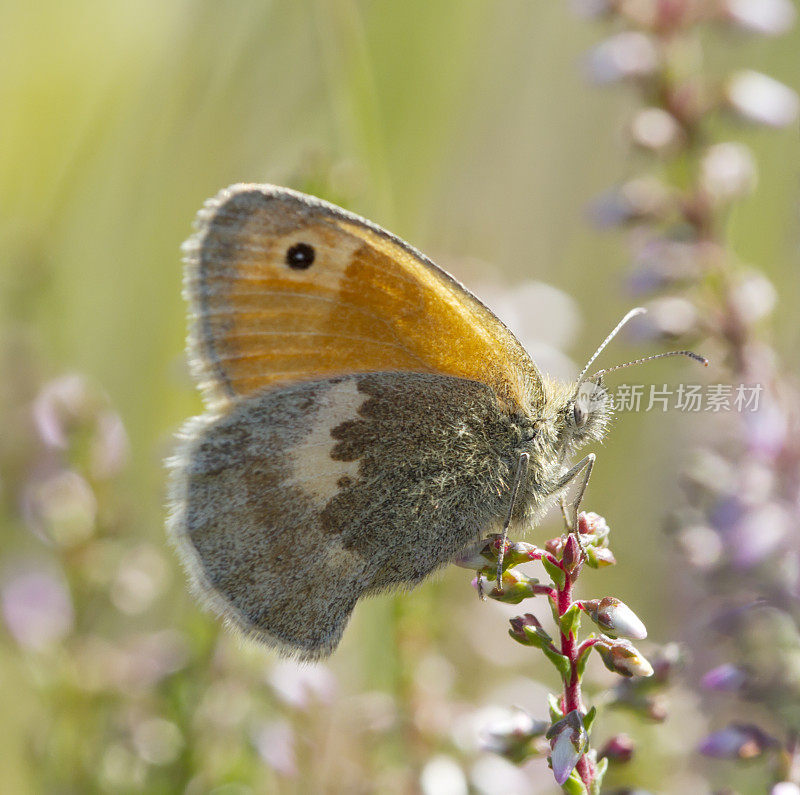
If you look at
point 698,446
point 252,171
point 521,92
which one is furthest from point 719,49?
point 698,446

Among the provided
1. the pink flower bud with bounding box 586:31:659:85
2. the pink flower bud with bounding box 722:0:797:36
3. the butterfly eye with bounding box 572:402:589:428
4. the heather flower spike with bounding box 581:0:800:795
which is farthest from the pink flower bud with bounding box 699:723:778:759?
the pink flower bud with bounding box 722:0:797:36

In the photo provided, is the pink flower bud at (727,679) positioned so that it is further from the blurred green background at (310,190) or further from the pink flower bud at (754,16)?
the pink flower bud at (754,16)

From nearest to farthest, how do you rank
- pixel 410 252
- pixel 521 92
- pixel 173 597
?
1. pixel 410 252
2. pixel 173 597
3. pixel 521 92

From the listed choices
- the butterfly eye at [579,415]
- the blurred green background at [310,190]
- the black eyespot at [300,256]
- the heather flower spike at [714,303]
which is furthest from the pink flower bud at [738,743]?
the black eyespot at [300,256]

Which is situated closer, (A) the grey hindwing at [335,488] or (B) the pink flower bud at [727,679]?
(B) the pink flower bud at [727,679]

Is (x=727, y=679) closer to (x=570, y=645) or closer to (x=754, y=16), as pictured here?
(x=570, y=645)

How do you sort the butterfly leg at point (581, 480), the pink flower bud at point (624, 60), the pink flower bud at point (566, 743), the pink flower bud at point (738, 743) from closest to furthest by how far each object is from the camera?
the pink flower bud at point (566, 743) → the pink flower bud at point (738, 743) → the butterfly leg at point (581, 480) → the pink flower bud at point (624, 60)

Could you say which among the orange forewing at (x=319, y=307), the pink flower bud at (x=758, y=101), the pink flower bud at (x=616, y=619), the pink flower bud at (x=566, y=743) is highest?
the pink flower bud at (x=758, y=101)

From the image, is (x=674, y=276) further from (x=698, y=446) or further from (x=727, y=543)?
(x=727, y=543)

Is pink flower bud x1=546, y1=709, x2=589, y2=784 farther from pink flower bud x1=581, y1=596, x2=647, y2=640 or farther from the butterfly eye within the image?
the butterfly eye
